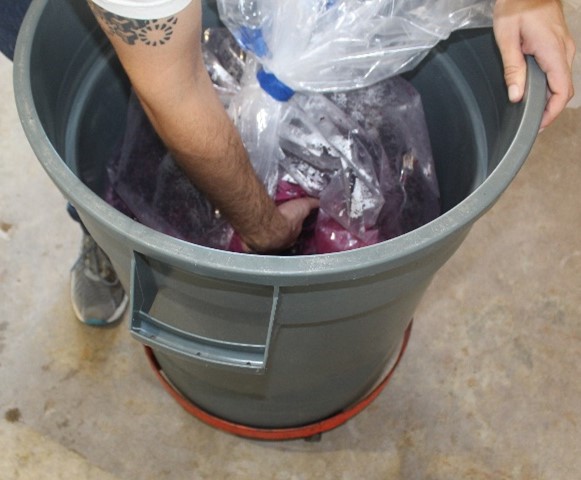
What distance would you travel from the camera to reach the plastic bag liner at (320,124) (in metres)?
0.81

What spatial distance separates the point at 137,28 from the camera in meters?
0.53

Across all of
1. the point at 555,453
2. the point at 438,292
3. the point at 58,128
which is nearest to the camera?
the point at 58,128

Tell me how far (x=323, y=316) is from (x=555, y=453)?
2.15ft

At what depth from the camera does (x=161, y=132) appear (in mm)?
670

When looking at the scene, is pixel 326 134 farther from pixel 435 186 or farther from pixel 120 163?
pixel 120 163

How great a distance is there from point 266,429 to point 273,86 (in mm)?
519

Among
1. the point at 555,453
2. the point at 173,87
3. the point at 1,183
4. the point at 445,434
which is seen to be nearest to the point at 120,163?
the point at 173,87

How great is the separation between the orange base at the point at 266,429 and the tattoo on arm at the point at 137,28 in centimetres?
62

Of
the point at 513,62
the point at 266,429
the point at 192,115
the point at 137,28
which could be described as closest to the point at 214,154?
the point at 192,115

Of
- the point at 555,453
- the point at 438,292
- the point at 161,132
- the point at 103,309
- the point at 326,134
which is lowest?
the point at 555,453

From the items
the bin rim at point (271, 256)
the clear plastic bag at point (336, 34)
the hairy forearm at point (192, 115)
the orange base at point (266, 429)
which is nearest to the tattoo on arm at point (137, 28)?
the hairy forearm at point (192, 115)

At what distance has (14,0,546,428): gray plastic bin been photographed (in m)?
0.55

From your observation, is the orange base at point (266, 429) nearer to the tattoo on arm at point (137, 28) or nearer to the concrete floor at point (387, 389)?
the concrete floor at point (387, 389)

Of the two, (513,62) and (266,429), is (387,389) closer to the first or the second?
(266,429)
